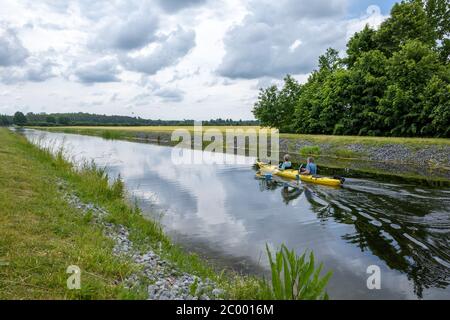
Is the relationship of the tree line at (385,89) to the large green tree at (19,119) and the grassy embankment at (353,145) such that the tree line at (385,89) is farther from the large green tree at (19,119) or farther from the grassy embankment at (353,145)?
the large green tree at (19,119)

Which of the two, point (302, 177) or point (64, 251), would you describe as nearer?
point (64, 251)

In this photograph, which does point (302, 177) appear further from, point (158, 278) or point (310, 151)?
point (310, 151)

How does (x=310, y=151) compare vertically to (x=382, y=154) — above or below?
below

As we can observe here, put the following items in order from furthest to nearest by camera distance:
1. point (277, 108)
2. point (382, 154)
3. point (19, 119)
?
point (19, 119) → point (277, 108) → point (382, 154)

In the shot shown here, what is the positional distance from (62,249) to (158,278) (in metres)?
2.06

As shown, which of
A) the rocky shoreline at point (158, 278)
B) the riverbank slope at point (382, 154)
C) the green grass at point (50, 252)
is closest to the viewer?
the green grass at point (50, 252)

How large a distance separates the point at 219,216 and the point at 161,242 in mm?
5110

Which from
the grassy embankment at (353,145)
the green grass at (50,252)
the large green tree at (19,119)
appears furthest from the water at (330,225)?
the large green tree at (19,119)

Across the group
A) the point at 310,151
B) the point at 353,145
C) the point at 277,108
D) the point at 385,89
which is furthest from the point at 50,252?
the point at 277,108

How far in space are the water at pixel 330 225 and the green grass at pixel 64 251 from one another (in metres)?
1.64

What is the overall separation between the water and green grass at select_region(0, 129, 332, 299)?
164 centimetres

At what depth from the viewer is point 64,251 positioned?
6.78 meters

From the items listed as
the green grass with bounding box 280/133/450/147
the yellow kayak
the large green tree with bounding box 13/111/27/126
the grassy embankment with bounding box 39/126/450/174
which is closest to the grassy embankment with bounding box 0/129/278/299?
the yellow kayak

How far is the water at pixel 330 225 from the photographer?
8789 mm
